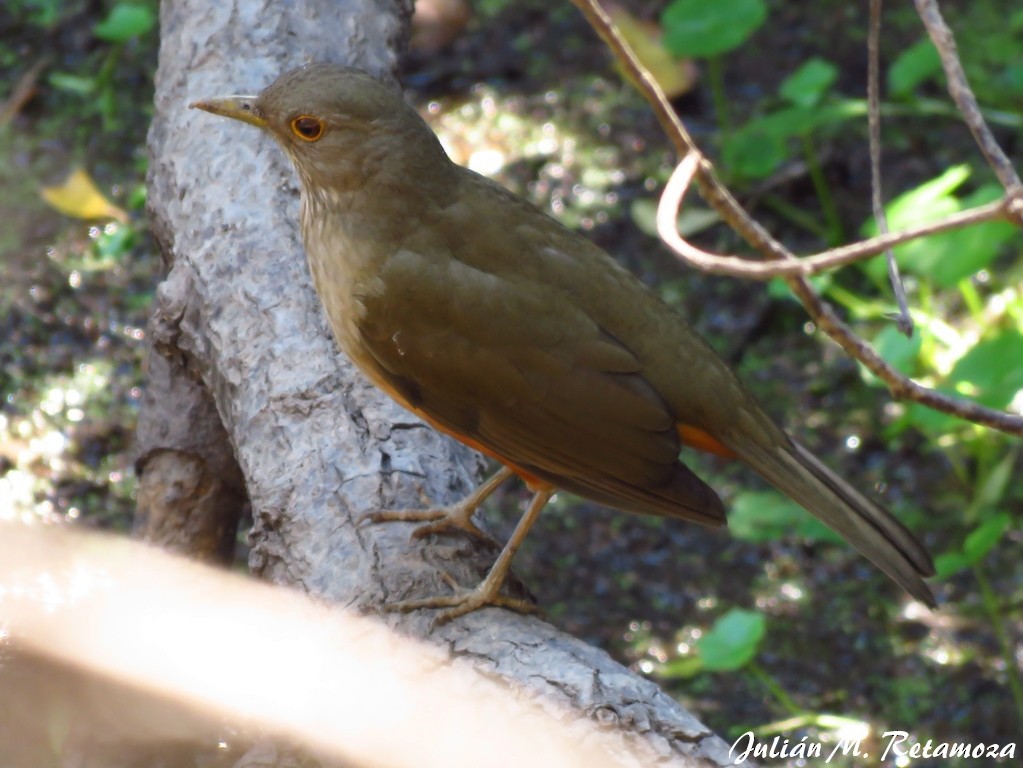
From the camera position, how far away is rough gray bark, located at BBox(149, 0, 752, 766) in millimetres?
2529

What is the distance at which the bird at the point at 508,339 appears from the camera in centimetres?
297

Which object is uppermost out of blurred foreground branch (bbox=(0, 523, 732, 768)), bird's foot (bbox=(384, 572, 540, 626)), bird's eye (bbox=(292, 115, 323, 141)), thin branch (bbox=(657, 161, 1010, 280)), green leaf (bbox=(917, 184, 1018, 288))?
green leaf (bbox=(917, 184, 1018, 288))

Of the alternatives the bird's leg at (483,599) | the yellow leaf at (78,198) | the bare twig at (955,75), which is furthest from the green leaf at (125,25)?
the bare twig at (955,75)

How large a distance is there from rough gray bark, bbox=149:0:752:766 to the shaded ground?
1243mm

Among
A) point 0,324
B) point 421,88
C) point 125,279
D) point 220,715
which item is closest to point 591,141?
point 421,88

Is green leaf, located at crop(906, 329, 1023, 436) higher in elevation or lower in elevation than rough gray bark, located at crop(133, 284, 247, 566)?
higher

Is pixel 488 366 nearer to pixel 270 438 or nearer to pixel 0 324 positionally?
pixel 270 438

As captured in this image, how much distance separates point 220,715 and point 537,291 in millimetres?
1241

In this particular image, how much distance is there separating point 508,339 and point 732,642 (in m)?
1.16

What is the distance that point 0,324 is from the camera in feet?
16.7

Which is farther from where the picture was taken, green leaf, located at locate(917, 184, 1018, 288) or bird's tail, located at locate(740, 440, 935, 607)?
green leaf, located at locate(917, 184, 1018, 288)

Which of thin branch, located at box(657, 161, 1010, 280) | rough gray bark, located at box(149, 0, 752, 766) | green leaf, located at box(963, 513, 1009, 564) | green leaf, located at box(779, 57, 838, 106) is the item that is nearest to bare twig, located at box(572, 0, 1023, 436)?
thin branch, located at box(657, 161, 1010, 280)

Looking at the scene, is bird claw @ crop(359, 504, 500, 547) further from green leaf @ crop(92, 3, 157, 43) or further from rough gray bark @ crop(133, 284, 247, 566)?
green leaf @ crop(92, 3, 157, 43)

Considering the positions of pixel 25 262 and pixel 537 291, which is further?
pixel 25 262
